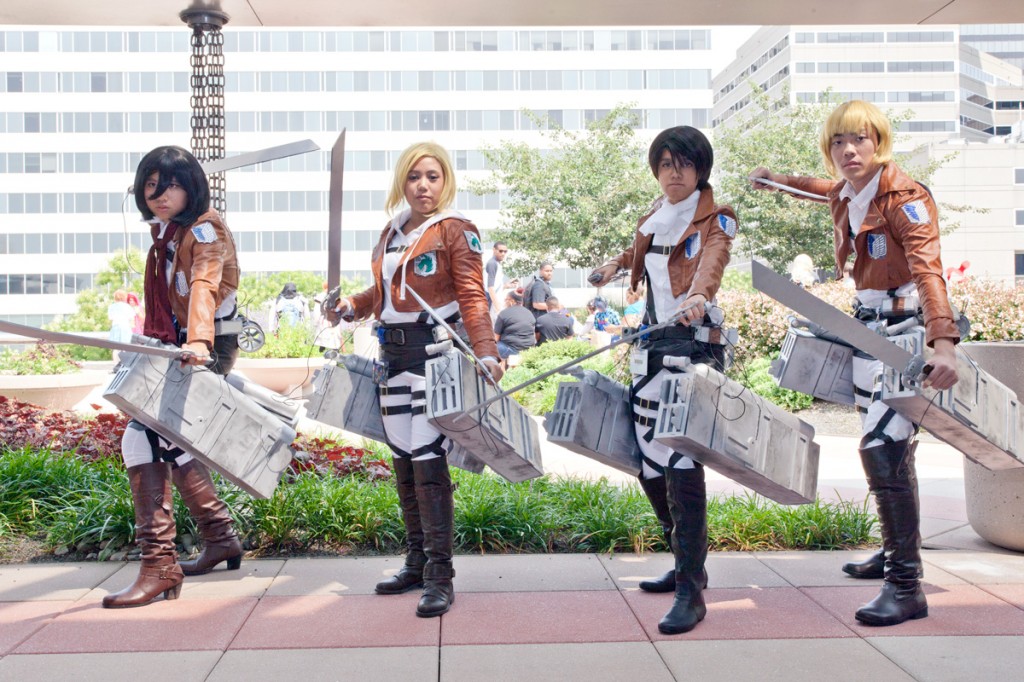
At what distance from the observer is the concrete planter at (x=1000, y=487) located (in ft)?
17.3

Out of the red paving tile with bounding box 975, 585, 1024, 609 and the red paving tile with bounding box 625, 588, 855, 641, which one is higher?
the red paving tile with bounding box 975, 585, 1024, 609

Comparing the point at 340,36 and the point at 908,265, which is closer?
the point at 908,265

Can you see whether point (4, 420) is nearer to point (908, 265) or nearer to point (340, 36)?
point (908, 265)

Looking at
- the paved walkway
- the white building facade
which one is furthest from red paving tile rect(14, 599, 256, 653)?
the white building facade

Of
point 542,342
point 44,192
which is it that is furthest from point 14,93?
point 542,342

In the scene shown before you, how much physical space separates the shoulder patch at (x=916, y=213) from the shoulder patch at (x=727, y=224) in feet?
2.26

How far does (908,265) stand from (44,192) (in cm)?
8341

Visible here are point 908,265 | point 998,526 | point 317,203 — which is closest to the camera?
point 908,265

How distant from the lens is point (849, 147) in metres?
4.33

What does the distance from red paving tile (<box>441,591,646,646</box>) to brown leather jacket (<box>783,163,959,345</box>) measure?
1740 millimetres

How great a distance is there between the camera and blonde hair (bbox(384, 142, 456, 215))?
457cm

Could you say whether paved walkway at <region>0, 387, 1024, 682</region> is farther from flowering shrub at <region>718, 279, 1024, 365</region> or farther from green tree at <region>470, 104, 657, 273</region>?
green tree at <region>470, 104, 657, 273</region>

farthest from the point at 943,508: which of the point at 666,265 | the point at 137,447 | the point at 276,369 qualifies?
the point at 276,369

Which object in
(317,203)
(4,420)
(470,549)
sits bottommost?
(470,549)
